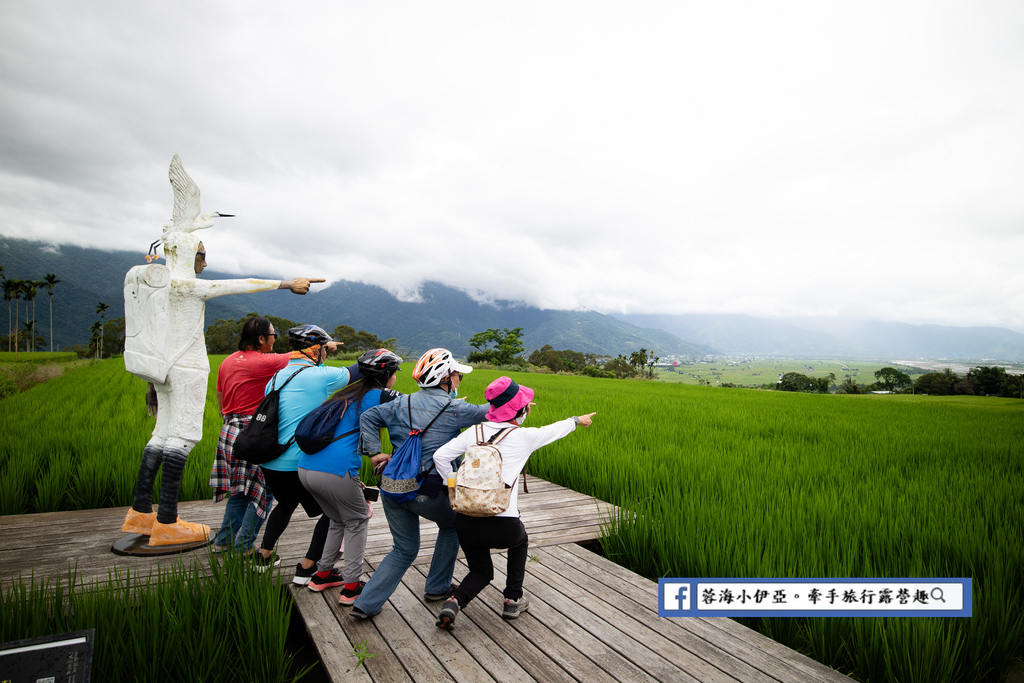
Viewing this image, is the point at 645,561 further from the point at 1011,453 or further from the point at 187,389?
the point at 1011,453

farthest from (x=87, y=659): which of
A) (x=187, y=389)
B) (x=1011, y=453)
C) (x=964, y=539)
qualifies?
(x=1011, y=453)

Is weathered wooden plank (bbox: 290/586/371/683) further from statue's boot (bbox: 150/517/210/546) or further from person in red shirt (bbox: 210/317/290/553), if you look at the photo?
statue's boot (bbox: 150/517/210/546)

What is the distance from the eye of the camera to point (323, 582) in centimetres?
301

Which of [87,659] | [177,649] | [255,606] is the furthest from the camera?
[255,606]

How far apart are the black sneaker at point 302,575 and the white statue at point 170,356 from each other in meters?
1.05

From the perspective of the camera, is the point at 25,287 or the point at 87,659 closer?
the point at 87,659

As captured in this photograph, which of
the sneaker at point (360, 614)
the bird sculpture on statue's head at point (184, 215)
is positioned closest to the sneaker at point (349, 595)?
the sneaker at point (360, 614)

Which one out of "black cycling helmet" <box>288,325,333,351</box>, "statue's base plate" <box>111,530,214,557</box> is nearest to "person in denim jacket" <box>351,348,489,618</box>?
"black cycling helmet" <box>288,325,333,351</box>

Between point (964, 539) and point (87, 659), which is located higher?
point (87, 659)

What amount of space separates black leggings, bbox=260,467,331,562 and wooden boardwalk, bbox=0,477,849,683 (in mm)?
252

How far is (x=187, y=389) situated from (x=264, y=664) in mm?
2190

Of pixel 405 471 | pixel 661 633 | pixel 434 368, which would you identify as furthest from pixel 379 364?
pixel 661 633

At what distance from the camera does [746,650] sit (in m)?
2.46

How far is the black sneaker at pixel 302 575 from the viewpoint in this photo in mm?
3061
